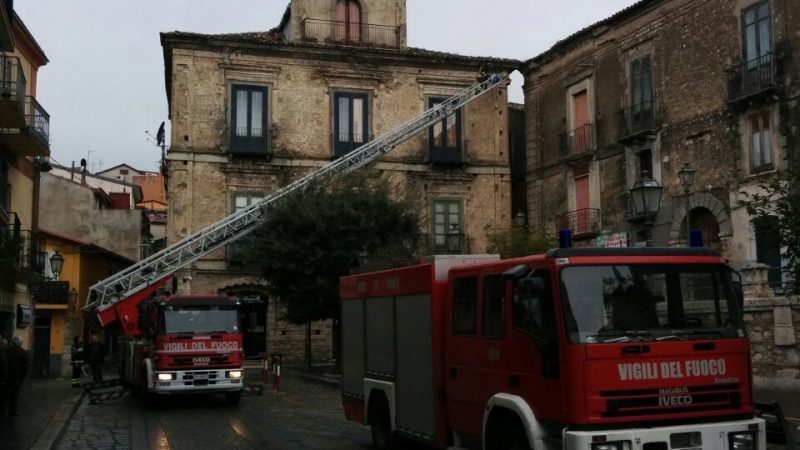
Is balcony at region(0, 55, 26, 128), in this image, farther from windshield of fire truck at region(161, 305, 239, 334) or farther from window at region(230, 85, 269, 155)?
window at region(230, 85, 269, 155)

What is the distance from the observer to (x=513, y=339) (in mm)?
8156

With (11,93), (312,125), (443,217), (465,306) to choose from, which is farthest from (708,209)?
(11,93)

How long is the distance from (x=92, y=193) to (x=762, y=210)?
40.5 metres

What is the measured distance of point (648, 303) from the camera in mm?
7586

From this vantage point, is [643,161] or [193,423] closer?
[193,423]

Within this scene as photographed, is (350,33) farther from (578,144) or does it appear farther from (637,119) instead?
(637,119)

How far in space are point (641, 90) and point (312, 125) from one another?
13295 millimetres

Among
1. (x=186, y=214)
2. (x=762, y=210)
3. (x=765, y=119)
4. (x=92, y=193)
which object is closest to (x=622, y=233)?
(x=765, y=119)

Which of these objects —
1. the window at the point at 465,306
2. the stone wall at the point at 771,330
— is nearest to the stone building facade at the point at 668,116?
the stone wall at the point at 771,330

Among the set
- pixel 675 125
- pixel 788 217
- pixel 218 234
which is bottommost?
pixel 788 217

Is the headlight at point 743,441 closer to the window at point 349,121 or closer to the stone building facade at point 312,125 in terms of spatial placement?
the stone building facade at point 312,125

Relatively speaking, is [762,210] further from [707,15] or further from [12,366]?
[707,15]

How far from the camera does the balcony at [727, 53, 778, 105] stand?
78.1ft

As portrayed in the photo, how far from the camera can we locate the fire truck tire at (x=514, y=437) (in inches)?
312
